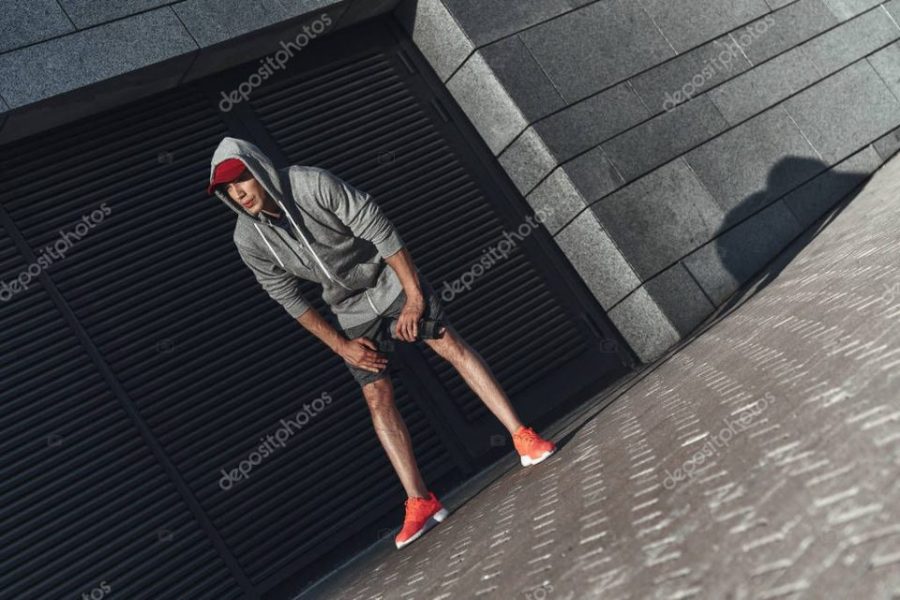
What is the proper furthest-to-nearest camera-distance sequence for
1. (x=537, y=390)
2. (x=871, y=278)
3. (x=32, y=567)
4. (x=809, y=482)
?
(x=537, y=390) < (x=32, y=567) < (x=871, y=278) < (x=809, y=482)

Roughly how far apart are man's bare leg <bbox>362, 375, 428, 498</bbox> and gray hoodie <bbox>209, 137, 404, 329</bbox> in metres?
0.42

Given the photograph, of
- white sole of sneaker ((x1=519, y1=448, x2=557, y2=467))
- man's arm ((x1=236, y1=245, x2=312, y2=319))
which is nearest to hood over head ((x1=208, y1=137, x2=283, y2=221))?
man's arm ((x1=236, y1=245, x2=312, y2=319))

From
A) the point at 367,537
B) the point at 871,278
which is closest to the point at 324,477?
the point at 367,537

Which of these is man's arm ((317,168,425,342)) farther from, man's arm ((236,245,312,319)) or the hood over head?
man's arm ((236,245,312,319))

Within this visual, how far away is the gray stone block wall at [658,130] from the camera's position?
8.54 meters

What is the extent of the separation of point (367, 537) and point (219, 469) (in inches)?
47.9

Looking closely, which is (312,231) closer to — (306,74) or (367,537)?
(367,537)

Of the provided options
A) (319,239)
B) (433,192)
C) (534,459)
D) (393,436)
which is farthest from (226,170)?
(433,192)

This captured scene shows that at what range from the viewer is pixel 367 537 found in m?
7.41

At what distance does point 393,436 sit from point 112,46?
391cm

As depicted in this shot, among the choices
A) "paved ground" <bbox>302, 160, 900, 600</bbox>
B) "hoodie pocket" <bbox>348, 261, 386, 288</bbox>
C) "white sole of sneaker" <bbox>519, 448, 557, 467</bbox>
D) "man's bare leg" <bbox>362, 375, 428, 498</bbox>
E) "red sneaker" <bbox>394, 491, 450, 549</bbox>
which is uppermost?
"hoodie pocket" <bbox>348, 261, 386, 288</bbox>

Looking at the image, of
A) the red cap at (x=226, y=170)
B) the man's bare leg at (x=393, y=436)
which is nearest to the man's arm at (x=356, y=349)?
the man's bare leg at (x=393, y=436)

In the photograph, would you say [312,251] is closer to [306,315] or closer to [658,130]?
[306,315]

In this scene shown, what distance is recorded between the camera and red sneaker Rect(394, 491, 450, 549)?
5.64 meters
